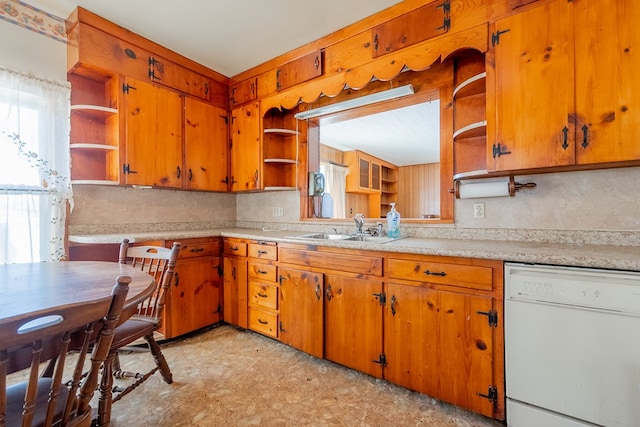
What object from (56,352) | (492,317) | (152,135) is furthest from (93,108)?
(492,317)

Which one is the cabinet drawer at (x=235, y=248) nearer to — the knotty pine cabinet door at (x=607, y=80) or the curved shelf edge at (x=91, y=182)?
the curved shelf edge at (x=91, y=182)

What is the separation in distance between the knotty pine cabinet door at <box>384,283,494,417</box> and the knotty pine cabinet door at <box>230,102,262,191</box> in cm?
180

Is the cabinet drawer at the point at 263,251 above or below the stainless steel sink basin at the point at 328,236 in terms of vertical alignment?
below

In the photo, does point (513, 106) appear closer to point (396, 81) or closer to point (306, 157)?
point (396, 81)

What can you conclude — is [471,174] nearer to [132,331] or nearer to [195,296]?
[132,331]

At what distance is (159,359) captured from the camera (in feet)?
5.94

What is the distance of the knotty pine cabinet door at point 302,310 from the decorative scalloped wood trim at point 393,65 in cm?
146

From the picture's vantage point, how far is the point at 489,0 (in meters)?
1.70

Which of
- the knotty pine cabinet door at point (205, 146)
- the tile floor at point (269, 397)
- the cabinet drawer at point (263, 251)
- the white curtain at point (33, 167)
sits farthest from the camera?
the knotty pine cabinet door at point (205, 146)

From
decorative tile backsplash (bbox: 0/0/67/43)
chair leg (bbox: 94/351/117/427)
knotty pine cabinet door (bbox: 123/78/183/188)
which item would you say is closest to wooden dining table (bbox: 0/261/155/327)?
chair leg (bbox: 94/351/117/427)

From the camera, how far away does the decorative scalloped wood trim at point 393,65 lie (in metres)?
1.77

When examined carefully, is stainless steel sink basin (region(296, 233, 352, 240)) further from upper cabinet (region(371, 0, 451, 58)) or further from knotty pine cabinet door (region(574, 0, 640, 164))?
knotty pine cabinet door (region(574, 0, 640, 164))

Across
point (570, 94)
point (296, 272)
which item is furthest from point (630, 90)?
point (296, 272)

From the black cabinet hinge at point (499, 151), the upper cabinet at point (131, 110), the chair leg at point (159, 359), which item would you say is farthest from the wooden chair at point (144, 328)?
the black cabinet hinge at point (499, 151)
